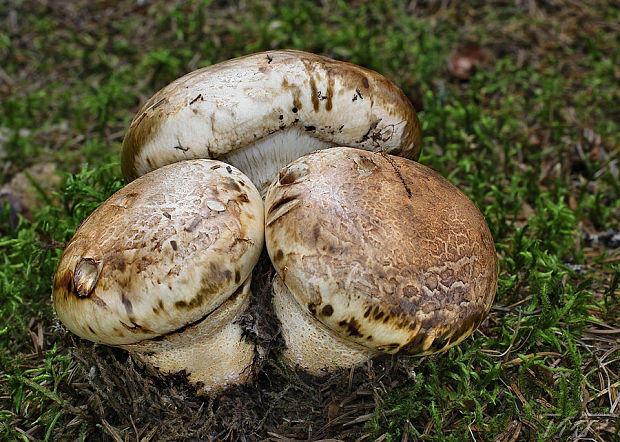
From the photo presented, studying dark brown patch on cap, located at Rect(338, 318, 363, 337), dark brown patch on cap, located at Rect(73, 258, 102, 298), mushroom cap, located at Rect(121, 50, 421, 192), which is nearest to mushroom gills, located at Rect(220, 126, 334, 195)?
mushroom cap, located at Rect(121, 50, 421, 192)

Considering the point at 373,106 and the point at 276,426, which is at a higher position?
the point at 373,106

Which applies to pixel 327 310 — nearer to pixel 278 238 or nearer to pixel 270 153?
pixel 278 238

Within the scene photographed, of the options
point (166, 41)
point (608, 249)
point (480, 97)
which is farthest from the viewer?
point (166, 41)

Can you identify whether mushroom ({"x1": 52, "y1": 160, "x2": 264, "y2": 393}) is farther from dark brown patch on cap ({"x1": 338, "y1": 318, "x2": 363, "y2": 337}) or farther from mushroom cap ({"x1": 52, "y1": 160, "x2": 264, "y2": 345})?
dark brown patch on cap ({"x1": 338, "y1": 318, "x2": 363, "y2": 337})

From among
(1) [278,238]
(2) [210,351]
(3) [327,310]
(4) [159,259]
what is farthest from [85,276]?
(3) [327,310]

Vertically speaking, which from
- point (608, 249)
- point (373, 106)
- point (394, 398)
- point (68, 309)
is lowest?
point (608, 249)

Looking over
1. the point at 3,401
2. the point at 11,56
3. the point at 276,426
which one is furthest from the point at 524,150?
the point at 11,56

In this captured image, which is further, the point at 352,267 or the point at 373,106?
the point at 373,106

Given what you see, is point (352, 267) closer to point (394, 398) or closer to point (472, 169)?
point (394, 398)
